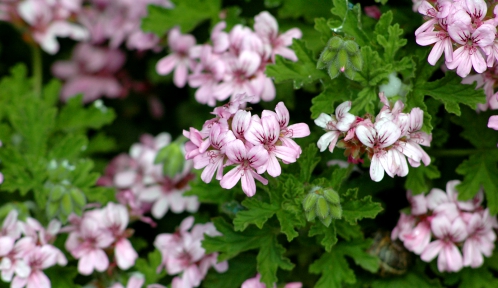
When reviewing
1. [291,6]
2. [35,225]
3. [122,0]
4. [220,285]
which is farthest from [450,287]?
[122,0]

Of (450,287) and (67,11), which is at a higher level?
(67,11)

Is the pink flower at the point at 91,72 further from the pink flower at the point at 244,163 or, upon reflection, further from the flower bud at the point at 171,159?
the pink flower at the point at 244,163

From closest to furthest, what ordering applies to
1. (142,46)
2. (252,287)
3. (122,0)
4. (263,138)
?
(263,138) < (252,287) < (142,46) < (122,0)

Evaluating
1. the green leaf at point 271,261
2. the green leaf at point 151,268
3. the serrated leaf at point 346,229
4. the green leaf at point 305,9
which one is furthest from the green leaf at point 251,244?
the green leaf at point 305,9

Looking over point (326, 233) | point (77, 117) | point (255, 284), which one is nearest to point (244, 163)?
point (326, 233)

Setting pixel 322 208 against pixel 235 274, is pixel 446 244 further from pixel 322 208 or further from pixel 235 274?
pixel 235 274

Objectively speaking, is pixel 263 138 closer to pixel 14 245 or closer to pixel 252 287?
pixel 252 287
